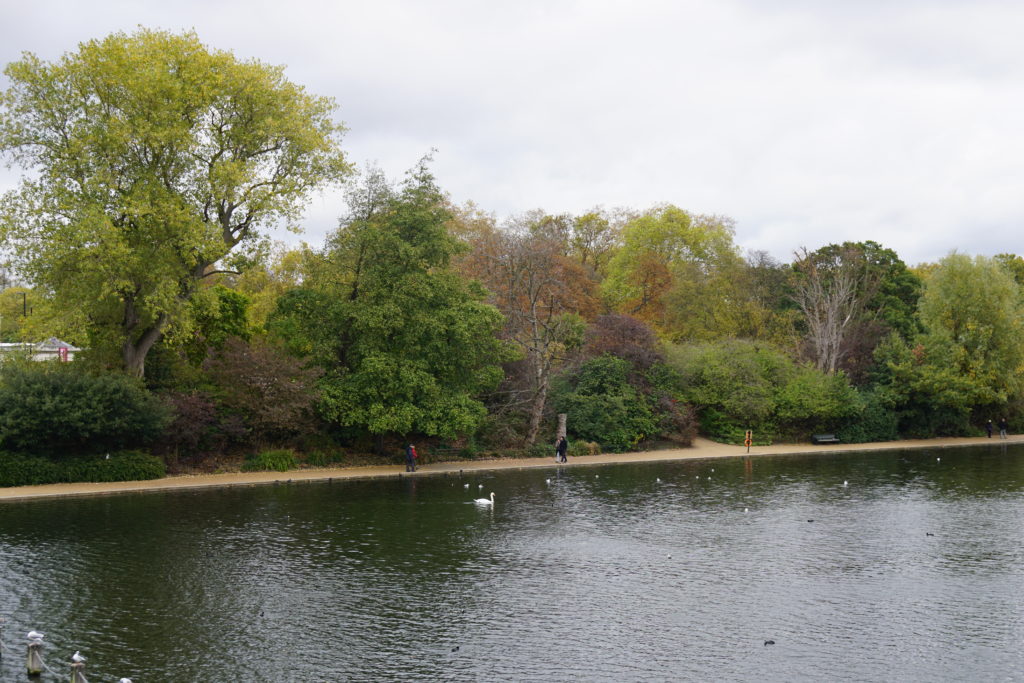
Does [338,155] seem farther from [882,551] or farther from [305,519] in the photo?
[882,551]

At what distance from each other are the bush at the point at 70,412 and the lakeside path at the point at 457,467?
1793 mm

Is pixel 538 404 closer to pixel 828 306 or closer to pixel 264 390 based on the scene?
pixel 264 390

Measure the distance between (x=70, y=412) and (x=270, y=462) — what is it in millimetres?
8260

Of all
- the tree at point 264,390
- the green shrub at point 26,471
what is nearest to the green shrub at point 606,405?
the tree at point 264,390

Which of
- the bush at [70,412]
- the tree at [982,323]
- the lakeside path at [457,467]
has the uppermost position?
the tree at [982,323]

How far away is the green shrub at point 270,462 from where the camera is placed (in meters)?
36.1

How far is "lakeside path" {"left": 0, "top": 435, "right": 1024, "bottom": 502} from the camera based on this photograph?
3134 cm

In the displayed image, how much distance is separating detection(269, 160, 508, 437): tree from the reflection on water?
5.30 meters

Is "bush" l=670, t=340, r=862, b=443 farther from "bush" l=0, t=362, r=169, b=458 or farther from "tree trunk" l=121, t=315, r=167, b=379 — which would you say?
"bush" l=0, t=362, r=169, b=458

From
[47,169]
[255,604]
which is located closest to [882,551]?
[255,604]

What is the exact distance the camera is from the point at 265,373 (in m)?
36.5

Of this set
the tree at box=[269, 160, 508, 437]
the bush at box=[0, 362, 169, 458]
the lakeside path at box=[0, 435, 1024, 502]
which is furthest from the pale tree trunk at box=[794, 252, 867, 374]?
the bush at box=[0, 362, 169, 458]

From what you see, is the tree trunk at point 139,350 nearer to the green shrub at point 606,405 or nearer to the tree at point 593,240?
the green shrub at point 606,405

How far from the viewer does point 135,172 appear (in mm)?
34906
